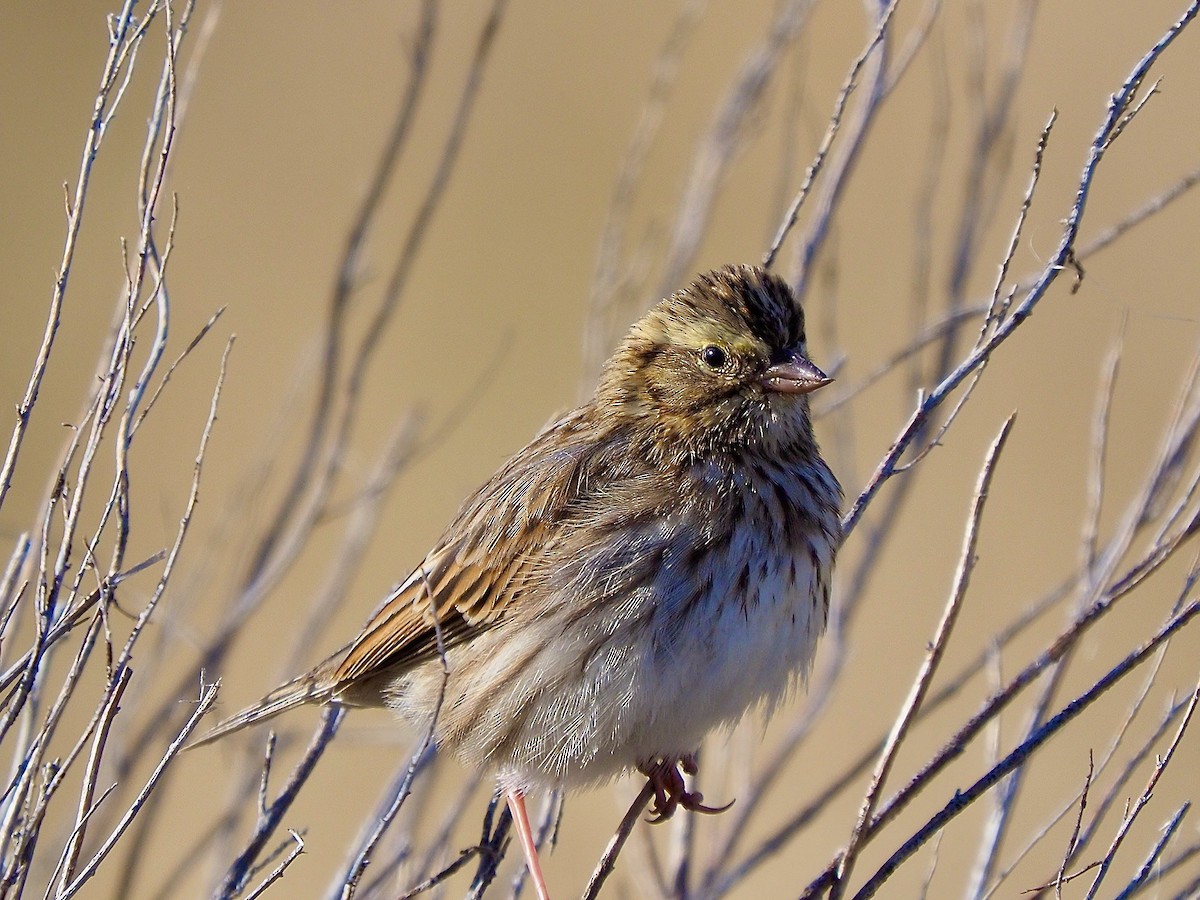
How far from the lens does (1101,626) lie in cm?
791

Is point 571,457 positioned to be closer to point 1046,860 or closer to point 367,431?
point 1046,860

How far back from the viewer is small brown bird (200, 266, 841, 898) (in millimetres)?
3648

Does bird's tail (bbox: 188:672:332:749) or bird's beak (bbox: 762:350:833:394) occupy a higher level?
bird's tail (bbox: 188:672:332:749)

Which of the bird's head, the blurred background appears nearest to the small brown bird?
the bird's head

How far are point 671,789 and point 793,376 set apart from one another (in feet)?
4.01

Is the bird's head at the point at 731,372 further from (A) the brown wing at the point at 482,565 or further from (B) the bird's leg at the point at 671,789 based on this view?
(B) the bird's leg at the point at 671,789

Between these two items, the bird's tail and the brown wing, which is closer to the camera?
the brown wing

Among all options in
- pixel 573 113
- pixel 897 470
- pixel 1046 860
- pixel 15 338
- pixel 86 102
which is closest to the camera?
pixel 897 470

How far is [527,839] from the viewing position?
3.75 m

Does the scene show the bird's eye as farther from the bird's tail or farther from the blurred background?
the blurred background

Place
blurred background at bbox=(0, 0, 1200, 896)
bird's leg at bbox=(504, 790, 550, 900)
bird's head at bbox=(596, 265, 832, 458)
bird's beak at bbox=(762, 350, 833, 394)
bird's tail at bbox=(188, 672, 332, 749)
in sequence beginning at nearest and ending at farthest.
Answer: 1. bird's leg at bbox=(504, 790, 550, 900)
2. bird's beak at bbox=(762, 350, 833, 394)
3. bird's head at bbox=(596, 265, 832, 458)
4. bird's tail at bbox=(188, 672, 332, 749)
5. blurred background at bbox=(0, 0, 1200, 896)

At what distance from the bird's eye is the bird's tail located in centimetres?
147

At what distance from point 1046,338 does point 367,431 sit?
482 centimetres

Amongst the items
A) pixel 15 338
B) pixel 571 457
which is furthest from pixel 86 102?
pixel 571 457
